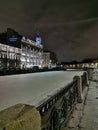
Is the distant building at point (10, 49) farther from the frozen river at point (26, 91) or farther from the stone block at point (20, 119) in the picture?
the stone block at point (20, 119)

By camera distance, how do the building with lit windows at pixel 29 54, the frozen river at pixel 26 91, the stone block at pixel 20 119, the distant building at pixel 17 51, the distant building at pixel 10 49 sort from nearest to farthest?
the stone block at pixel 20 119 < the frozen river at pixel 26 91 < the distant building at pixel 10 49 < the distant building at pixel 17 51 < the building with lit windows at pixel 29 54

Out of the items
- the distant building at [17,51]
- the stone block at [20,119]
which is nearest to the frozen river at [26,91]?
the stone block at [20,119]

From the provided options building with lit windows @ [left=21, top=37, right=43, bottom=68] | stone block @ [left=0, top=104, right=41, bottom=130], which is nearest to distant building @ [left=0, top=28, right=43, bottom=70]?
building with lit windows @ [left=21, top=37, right=43, bottom=68]

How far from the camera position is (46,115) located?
3.01 m

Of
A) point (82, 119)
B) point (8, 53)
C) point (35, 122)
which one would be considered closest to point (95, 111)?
point (82, 119)

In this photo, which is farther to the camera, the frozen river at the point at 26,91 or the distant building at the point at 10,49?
the distant building at the point at 10,49

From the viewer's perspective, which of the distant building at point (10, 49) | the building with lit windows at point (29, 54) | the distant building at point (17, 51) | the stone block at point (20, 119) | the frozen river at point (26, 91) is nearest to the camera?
the stone block at point (20, 119)

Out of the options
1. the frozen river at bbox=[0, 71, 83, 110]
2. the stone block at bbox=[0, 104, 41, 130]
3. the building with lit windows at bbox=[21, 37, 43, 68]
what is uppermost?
the building with lit windows at bbox=[21, 37, 43, 68]

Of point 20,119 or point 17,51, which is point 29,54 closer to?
point 17,51

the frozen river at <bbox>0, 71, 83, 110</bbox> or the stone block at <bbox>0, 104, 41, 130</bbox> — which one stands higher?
the stone block at <bbox>0, 104, 41, 130</bbox>

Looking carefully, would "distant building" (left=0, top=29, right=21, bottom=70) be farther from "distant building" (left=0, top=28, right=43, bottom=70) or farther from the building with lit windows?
the building with lit windows

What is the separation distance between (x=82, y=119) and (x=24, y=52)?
307ft

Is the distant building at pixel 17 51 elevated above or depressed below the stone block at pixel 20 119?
above

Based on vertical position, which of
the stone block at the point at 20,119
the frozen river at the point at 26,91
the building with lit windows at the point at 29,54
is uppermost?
the building with lit windows at the point at 29,54
